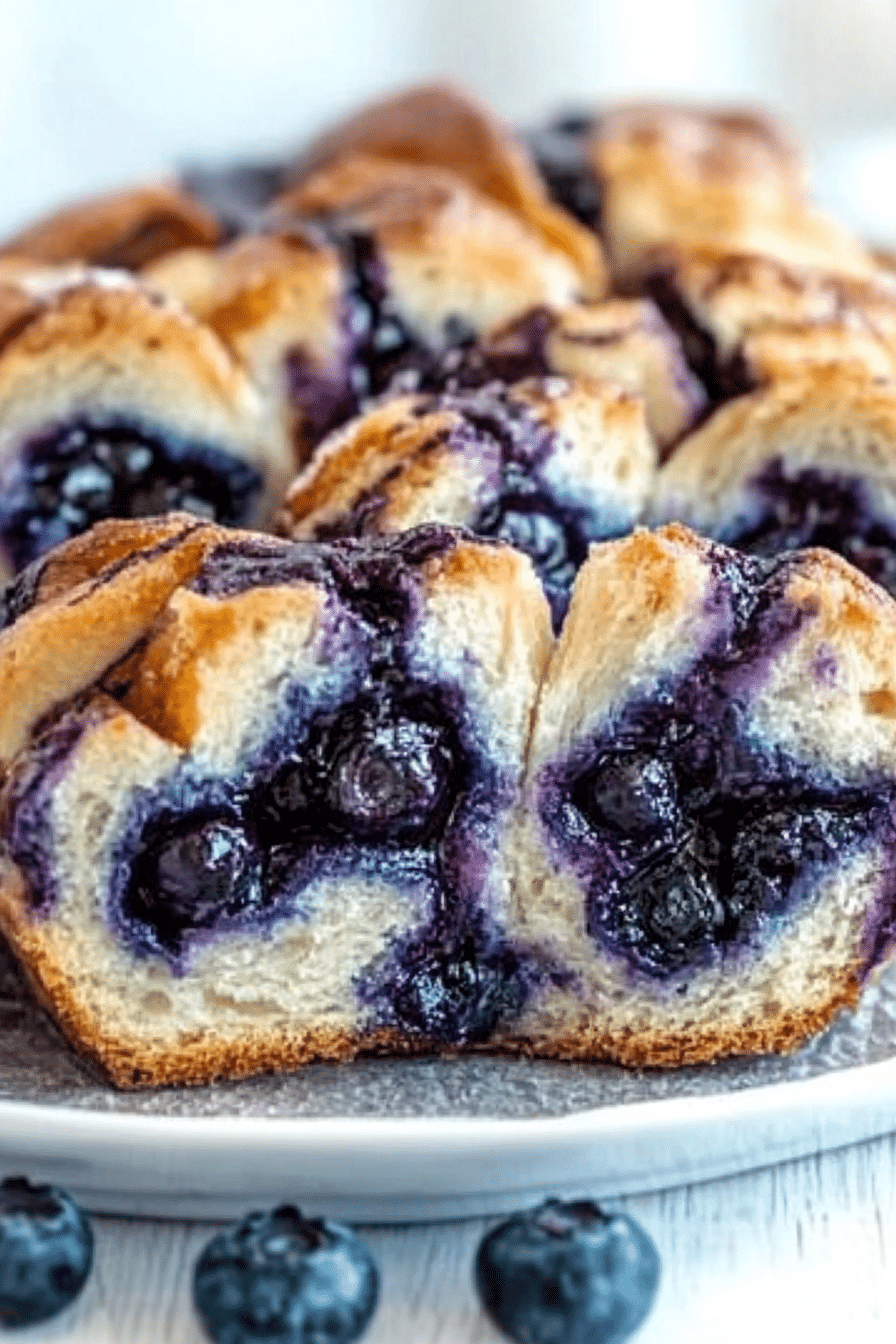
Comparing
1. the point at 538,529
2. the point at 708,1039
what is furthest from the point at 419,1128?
the point at 538,529

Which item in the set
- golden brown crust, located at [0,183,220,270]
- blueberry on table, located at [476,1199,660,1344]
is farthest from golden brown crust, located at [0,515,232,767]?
golden brown crust, located at [0,183,220,270]

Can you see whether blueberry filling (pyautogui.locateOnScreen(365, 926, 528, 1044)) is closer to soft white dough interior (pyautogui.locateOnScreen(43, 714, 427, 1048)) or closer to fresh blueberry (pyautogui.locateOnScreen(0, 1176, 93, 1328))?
soft white dough interior (pyautogui.locateOnScreen(43, 714, 427, 1048))

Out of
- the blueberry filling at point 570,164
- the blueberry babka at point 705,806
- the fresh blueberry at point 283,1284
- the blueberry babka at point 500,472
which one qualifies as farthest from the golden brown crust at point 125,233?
the fresh blueberry at point 283,1284

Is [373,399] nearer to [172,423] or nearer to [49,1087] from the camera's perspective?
[172,423]

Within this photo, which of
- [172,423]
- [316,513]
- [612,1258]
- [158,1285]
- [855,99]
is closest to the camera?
[612,1258]

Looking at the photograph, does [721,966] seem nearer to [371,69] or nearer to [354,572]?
[354,572]

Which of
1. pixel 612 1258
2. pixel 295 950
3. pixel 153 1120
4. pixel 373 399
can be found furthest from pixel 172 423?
pixel 612 1258

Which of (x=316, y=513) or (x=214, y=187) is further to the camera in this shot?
(x=214, y=187)
